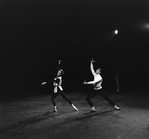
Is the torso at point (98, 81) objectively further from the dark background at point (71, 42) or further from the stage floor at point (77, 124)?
the dark background at point (71, 42)

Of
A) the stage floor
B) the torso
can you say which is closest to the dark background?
the stage floor

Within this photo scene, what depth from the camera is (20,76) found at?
12.6 metres

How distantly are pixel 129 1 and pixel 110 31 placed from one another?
17.2ft

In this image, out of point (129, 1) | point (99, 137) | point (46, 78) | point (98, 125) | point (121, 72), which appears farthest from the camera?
point (121, 72)

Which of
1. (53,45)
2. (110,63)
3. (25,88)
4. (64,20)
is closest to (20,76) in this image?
(25,88)

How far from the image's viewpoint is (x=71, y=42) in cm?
1518

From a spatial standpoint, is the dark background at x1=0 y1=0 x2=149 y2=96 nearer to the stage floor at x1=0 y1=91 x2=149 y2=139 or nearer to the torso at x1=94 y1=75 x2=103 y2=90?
the stage floor at x1=0 y1=91 x2=149 y2=139

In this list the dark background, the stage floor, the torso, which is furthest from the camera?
the dark background

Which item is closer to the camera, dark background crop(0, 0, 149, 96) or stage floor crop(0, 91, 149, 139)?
stage floor crop(0, 91, 149, 139)

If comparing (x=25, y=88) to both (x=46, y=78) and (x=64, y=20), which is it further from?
(x=64, y=20)

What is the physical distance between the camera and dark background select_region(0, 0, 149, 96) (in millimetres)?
11758

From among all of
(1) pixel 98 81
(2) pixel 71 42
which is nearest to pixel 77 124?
(1) pixel 98 81

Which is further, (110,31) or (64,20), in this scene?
(110,31)

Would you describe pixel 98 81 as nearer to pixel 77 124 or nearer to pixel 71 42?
pixel 77 124
